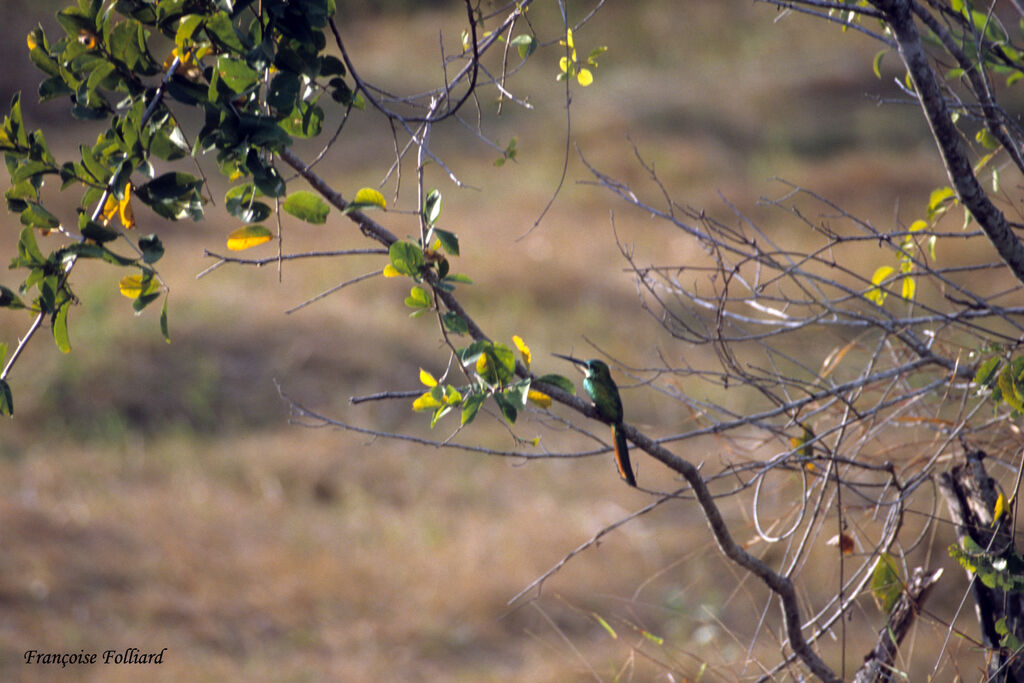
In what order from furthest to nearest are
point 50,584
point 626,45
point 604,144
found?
point 626,45
point 604,144
point 50,584

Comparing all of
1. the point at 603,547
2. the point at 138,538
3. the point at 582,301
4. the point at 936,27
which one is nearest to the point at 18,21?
the point at 582,301

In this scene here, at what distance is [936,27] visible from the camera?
1532mm

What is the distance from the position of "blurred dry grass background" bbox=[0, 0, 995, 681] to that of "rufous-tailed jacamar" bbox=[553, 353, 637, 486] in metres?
0.42

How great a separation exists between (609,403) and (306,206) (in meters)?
0.74

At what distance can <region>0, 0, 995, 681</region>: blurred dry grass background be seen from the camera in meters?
3.74

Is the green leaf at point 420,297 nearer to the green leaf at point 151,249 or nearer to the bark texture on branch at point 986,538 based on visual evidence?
the green leaf at point 151,249

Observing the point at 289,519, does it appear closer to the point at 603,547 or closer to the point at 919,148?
the point at 603,547

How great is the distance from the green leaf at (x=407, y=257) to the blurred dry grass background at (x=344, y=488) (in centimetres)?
75

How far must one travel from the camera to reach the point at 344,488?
16.7 ft

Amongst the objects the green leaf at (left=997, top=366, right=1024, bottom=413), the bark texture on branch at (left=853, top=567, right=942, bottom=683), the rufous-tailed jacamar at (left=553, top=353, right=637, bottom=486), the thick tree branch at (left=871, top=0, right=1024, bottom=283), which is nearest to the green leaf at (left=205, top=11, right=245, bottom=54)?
the rufous-tailed jacamar at (left=553, top=353, right=637, bottom=486)

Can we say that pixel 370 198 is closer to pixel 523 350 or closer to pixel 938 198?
pixel 523 350

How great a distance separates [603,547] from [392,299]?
379 centimetres

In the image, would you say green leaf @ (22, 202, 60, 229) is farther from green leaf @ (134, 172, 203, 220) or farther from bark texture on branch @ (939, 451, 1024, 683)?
bark texture on branch @ (939, 451, 1024, 683)

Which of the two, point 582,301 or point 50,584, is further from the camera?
point 582,301
